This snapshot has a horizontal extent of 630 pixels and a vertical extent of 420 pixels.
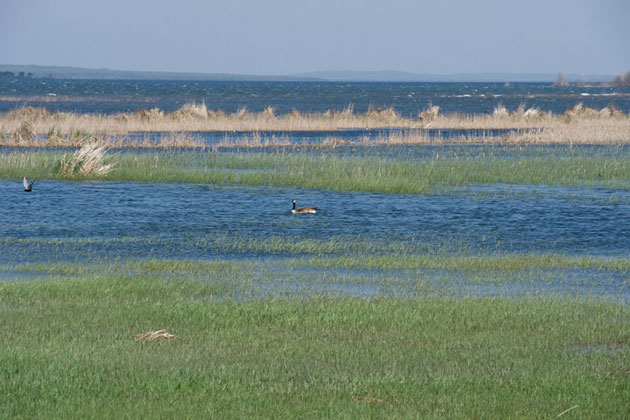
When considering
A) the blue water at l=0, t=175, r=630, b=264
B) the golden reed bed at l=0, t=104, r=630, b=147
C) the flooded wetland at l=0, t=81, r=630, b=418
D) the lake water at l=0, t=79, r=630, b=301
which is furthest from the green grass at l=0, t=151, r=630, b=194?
the golden reed bed at l=0, t=104, r=630, b=147

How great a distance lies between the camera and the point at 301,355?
11156 millimetres

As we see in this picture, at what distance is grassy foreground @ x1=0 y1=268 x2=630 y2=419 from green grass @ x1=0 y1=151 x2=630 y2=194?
58.8ft

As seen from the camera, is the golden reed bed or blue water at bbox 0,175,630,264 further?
the golden reed bed

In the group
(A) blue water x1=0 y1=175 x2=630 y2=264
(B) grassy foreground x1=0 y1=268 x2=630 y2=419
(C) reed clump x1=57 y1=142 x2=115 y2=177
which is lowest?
(A) blue water x1=0 y1=175 x2=630 y2=264

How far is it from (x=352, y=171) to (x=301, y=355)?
2397 cm

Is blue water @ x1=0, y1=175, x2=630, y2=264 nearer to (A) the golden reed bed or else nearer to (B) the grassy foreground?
(B) the grassy foreground

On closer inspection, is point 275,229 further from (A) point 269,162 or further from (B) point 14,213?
(A) point 269,162

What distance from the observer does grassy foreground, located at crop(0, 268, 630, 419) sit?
905 centimetres

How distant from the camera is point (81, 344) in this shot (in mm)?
11477

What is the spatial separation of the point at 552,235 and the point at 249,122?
43.2 meters

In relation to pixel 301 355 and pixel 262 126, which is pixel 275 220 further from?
pixel 262 126

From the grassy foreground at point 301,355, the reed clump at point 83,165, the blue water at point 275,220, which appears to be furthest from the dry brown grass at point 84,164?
the grassy foreground at point 301,355

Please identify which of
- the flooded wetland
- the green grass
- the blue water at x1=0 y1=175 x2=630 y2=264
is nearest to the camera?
the flooded wetland

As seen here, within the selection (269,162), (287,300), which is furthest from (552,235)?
(269,162)
